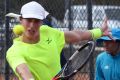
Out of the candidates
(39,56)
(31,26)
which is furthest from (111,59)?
(31,26)

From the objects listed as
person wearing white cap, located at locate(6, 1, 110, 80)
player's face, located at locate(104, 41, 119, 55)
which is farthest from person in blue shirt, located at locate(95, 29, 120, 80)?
person wearing white cap, located at locate(6, 1, 110, 80)

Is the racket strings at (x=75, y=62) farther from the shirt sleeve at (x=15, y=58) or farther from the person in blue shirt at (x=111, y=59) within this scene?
the person in blue shirt at (x=111, y=59)

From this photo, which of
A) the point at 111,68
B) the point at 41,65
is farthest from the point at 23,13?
the point at 111,68

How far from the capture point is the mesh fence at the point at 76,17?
6617mm

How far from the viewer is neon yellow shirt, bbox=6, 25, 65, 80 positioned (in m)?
4.48

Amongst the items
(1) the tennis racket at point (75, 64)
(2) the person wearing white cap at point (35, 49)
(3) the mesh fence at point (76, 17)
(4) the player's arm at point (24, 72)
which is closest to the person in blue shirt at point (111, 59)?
(3) the mesh fence at point (76, 17)

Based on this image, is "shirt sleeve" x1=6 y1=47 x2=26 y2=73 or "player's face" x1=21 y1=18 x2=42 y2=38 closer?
"shirt sleeve" x1=6 y1=47 x2=26 y2=73

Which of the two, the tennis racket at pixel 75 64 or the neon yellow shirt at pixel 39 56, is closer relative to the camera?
the tennis racket at pixel 75 64

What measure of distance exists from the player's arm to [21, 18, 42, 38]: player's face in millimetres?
345

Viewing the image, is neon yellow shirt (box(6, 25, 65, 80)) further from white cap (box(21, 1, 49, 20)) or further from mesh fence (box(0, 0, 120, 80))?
mesh fence (box(0, 0, 120, 80))

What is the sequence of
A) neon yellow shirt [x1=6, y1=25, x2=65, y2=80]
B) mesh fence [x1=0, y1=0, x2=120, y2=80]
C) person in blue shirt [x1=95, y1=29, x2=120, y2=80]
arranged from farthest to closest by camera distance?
1. mesh fence [x1=0, y1=0, x2=120, y2=80]
2. person in blue shirt [x1=95, y1=29, x2=120, y2=80]
3. neon yellow shirt [x1=6, y1=25, x2=65, y2=80]

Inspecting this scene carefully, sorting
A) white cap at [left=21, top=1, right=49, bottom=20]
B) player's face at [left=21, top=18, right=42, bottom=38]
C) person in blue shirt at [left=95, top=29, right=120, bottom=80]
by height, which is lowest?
person in blue shirt at [left=95, top=29, right=120, bottom=80]

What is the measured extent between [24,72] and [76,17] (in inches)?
103

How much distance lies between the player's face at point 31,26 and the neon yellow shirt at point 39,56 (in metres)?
0.10
